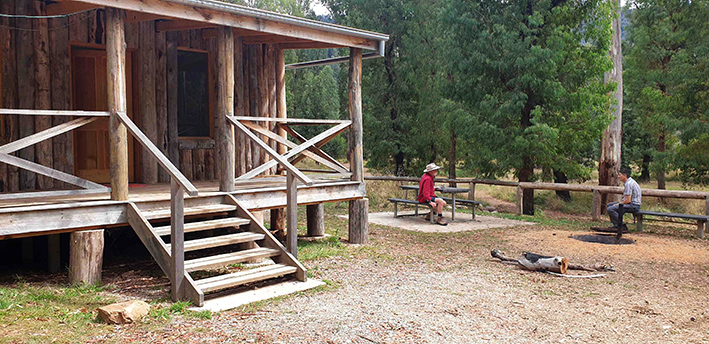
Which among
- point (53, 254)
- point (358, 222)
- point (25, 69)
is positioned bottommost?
point (53, 254)

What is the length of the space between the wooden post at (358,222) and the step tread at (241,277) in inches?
125

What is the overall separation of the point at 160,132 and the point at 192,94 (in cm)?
105

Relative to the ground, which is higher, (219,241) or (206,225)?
(206,225)

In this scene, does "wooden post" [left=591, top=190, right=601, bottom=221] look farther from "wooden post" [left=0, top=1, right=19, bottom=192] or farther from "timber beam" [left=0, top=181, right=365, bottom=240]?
"wooden post" [left=0, top=1, right=19, bottom=192]

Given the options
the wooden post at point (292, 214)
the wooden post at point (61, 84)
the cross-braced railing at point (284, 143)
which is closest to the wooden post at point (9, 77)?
the wooden post at point (61, 84)

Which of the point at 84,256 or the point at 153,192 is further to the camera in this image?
the point at 153,192

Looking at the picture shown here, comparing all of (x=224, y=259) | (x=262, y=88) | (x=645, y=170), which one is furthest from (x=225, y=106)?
(x=645, y=170)

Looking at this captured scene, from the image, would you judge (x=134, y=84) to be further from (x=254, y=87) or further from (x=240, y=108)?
(x=254, y=87)

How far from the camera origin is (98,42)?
945 cm

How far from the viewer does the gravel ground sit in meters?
5.54

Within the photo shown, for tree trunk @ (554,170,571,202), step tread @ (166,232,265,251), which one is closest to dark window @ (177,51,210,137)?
step tread @ (166,232,265,251)

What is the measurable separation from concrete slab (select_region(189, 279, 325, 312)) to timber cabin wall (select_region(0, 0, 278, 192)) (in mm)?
3851

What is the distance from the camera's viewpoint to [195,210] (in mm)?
7656

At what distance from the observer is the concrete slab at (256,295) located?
6.35 meters
